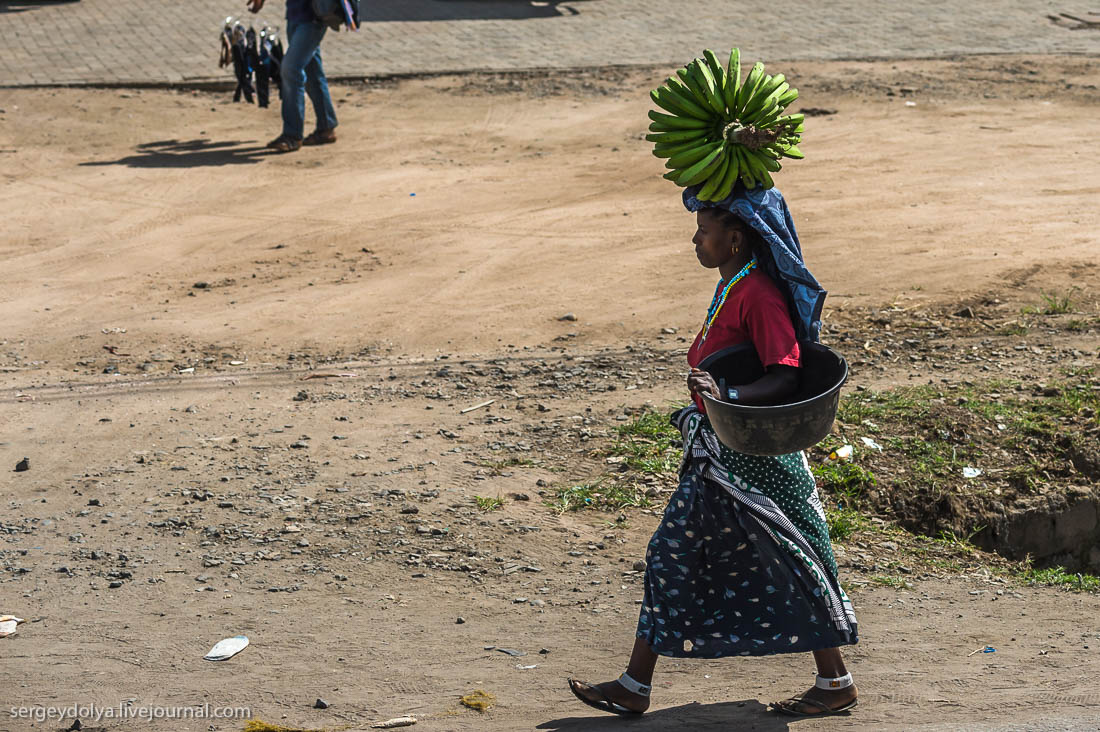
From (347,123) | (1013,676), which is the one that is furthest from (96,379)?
(347,123)

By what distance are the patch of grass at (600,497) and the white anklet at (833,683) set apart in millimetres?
1612

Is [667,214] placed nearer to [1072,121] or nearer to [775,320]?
[1072,121]

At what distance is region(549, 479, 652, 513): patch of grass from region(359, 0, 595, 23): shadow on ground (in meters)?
11.9

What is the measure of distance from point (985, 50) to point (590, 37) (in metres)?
4.88

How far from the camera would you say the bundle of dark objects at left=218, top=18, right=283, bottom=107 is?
1077cm

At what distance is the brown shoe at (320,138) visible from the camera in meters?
11.0

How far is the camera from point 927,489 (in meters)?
5.27

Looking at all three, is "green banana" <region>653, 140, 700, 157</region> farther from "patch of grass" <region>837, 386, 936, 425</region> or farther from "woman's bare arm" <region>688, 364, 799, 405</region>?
"patch of grass" <region>837, 386, 936, 425</region>

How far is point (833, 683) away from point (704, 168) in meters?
1.59

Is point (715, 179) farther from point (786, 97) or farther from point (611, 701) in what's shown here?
point (611, 701)

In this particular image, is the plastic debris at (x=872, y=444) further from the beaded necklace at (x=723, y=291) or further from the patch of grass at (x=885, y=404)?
the beaded necklace at (x=723, y=291)

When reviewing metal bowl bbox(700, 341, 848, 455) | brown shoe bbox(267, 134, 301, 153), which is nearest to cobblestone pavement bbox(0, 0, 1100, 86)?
brown shoe bbox(267, 134, 301, 153)

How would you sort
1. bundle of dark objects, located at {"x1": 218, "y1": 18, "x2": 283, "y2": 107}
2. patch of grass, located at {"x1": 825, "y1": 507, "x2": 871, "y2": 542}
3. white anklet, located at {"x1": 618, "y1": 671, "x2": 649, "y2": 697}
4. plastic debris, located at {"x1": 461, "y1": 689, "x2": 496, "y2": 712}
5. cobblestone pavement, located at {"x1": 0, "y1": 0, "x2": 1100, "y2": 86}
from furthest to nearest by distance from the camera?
cobblestone pavement, located at {"x1": 0, "y1": 0, "x2": 1100, "y2": 86}, bundle of dark objects, located at {"x1": 218, "y1": 18, "x2": 283, "y2": 107}, patch of grass, located at {"x1": 825, "y1": 507, "x2": 871, "y2": 542}, plastic debris, located at {"x1": 461, "y1": 689, "x2": 496, "y2": 712}, white anklet, located at {"x1": 618, "y1": 671, "x2": 649, "y2": 697}

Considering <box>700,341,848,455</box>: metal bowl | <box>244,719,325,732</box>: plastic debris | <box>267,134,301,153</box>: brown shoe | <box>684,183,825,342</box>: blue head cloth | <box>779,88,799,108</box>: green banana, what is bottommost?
<box>244,719,325,732</box>: plastic debris
